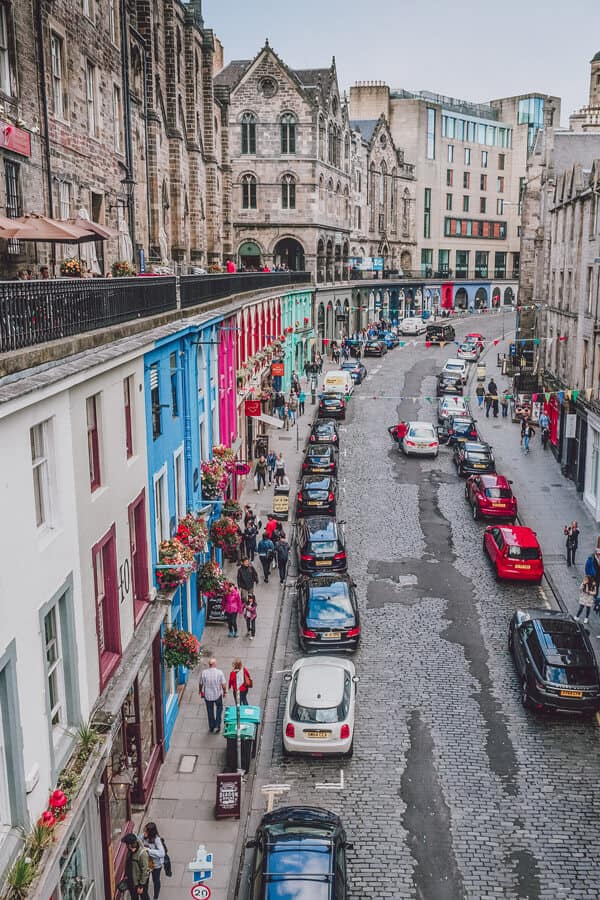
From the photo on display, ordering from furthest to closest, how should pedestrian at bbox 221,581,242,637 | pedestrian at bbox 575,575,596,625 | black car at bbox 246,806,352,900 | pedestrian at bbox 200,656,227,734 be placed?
pedestrian at bbox 575,575,596,625
pedestrian at bbox 221,581,242,637
pedestrian at bbox 200,656,227,734
black car at bbox 246,806,352,900

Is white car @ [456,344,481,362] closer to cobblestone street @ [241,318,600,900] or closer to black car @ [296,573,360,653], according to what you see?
cobblestone street @ [241,318,600,900]

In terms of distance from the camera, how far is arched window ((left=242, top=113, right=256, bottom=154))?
64375 millimetres

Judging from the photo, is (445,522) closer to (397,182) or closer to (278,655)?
(278,655)

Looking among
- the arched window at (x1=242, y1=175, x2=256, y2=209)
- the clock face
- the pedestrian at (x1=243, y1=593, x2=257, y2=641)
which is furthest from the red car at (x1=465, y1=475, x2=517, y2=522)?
the clock face

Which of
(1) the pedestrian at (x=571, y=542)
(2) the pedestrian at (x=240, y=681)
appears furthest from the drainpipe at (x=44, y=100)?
(1) the pedestrian at (x=571, y=542)

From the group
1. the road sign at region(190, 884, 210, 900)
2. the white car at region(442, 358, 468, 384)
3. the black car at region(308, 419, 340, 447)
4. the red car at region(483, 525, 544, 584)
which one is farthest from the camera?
the white car at region(442, 358, 468, 384)

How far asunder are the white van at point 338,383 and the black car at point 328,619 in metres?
29.0

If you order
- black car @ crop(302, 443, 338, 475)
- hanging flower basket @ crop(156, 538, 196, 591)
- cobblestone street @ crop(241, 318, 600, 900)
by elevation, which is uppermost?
hanging flower basket @ crop(156, 538, 196, 591)

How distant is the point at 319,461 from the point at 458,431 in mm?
9383

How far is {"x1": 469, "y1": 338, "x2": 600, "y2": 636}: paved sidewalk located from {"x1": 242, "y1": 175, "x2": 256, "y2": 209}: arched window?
28.1 metres

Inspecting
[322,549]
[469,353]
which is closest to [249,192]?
[469,353]

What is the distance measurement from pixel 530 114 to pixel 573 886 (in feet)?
358

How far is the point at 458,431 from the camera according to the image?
41344 mm

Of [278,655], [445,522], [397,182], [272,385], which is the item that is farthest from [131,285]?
[397,182]
